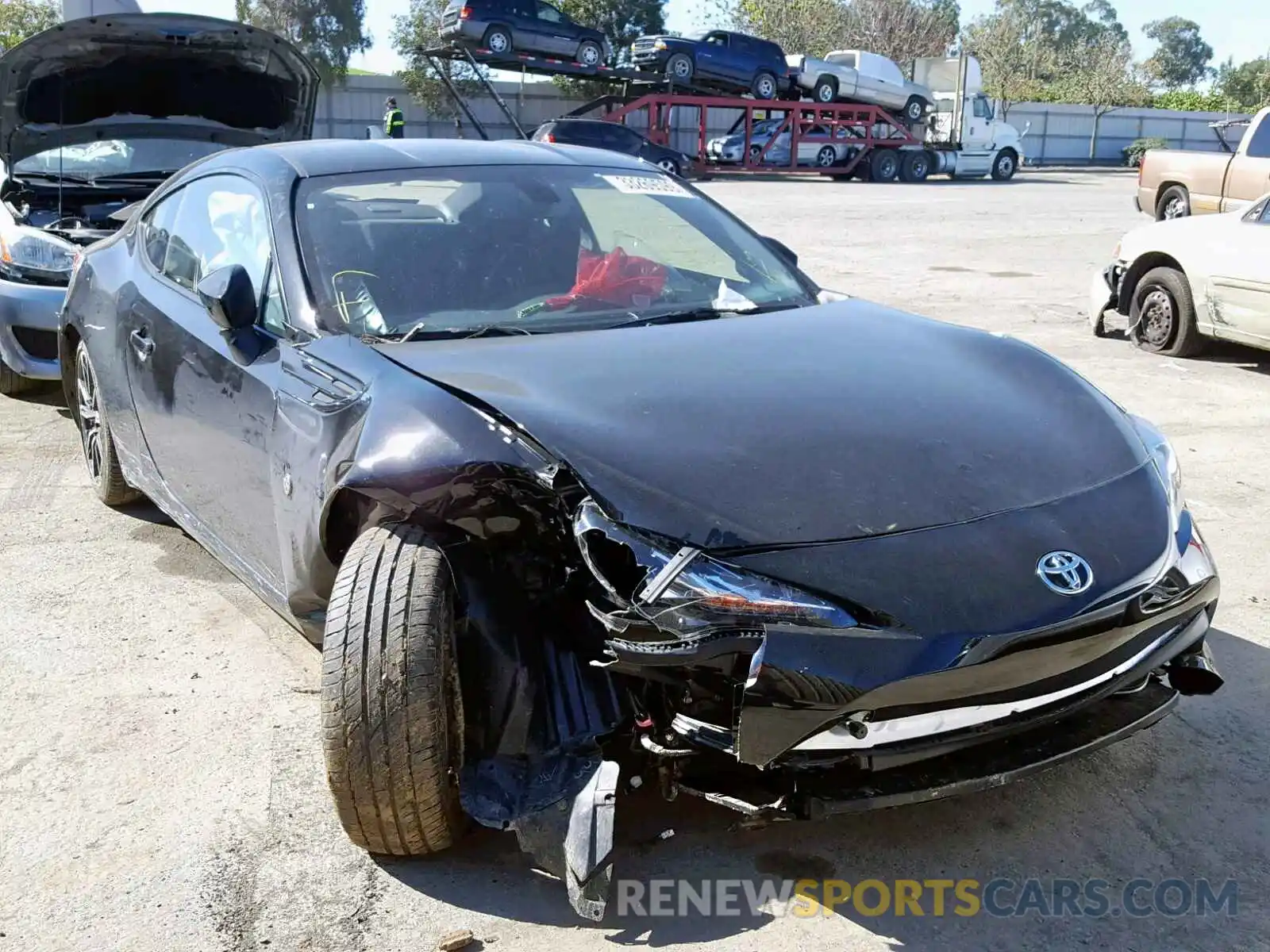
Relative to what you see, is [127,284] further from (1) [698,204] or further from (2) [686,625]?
(2) [686,625]

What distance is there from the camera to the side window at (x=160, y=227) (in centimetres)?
436

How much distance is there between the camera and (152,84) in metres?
7.44

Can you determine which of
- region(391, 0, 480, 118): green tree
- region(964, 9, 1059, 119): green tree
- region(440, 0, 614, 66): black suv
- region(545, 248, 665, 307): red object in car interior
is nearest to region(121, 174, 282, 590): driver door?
region(545, 248, 665, 307): red object in car interior

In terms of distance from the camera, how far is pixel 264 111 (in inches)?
311

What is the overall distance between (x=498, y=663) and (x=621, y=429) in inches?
22.8

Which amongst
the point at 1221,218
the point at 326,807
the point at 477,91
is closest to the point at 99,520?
the point at 326,807

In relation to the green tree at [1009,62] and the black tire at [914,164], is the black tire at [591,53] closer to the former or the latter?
the black tire at [914,164]

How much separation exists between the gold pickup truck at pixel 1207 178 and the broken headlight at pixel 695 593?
12894 millimetres

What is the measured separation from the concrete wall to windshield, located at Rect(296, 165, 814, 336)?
27.1m

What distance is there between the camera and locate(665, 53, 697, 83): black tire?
2931 cm

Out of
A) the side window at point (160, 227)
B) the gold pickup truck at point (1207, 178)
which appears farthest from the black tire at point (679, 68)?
the side window at point (160, 227)

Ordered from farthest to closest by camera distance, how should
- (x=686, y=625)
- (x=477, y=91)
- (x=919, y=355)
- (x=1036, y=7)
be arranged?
(x=1036, y=7) → (x=477, y=91) → (x=919, y=355) → (x=686, y=625)

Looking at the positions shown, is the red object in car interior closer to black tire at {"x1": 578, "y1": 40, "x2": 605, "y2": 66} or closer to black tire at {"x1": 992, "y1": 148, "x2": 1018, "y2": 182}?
black tire at {"x1": 578, "y1": 40, "x2": 605, "y2": 66}

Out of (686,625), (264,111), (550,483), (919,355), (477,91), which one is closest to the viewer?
(686,625)
